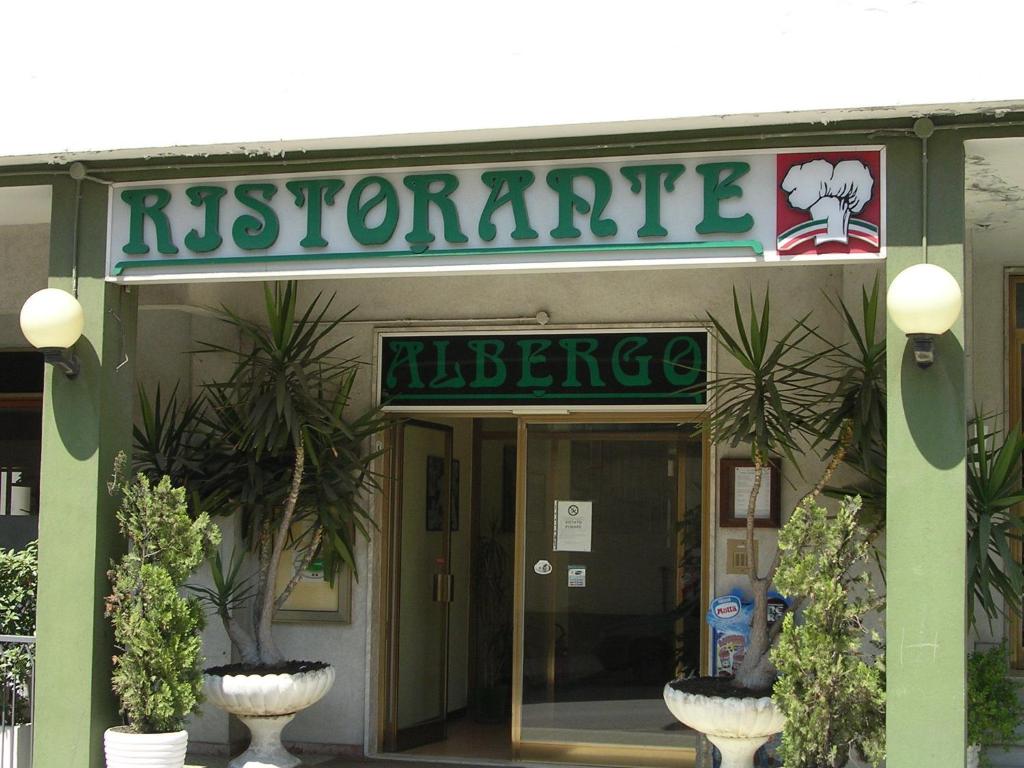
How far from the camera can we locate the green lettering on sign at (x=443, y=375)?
9.07 metres

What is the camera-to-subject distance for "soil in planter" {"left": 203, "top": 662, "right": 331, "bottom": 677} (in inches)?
313

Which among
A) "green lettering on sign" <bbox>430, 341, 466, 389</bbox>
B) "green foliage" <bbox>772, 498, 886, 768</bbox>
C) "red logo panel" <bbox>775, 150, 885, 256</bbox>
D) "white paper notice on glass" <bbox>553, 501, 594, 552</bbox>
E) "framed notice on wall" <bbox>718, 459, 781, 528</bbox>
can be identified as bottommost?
"green foliage" <bbox>772, 498, 886, 768</bbox>

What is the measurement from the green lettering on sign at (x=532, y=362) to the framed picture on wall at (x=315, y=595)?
1.84 m

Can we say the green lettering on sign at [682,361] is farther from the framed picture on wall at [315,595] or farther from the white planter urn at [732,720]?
the framed picture on wall at [315,595]

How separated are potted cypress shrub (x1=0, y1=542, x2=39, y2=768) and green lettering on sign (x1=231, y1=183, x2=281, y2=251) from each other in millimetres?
2376

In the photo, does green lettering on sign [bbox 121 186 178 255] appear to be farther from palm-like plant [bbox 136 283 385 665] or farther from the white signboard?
the white signboard

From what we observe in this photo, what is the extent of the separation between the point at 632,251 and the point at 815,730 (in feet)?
8.04

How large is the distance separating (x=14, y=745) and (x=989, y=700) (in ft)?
17.7

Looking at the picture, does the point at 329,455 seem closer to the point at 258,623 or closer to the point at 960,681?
the point at 258,623

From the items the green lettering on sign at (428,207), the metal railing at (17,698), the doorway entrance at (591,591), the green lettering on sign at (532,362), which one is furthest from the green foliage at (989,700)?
the metal railing at (17,698)

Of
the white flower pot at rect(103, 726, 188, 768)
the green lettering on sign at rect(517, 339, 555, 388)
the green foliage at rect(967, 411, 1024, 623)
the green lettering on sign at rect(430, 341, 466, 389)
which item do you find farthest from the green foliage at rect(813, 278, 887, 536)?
the white flower pot at rect(103, 726, 188, 768)

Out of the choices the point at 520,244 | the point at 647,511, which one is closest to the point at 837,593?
the point at 520,244

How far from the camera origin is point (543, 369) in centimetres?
891

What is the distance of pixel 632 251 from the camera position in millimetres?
6410
